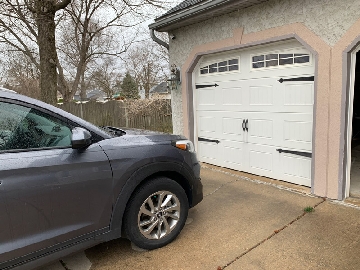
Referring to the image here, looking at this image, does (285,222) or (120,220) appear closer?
(120,220)

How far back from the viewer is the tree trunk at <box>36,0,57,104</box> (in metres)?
8.79

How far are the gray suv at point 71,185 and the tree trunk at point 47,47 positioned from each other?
7583 mm

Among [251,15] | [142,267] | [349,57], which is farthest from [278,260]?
[251,15]

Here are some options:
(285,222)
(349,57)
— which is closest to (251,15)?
(349,57)

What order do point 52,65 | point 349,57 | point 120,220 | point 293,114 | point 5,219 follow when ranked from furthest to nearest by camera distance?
point 52,65 < point 293,114 < point 349,57 < point 120,220 < point 5,219

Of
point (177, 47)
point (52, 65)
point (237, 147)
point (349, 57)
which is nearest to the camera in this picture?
point (349, 57)

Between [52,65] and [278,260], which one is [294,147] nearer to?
[278,260]

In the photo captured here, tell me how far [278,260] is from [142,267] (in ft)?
4.39

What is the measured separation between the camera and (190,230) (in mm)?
3469

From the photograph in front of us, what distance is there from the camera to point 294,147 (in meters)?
4.66

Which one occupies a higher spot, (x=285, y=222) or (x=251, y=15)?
(x=251, y=15)

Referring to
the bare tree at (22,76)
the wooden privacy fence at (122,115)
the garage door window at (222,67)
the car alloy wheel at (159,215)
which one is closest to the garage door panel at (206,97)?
the garage door window at (222,67)

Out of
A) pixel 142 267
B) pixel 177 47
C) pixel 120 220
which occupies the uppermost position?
pixel 177 47

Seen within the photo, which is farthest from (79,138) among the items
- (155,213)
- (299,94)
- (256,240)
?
(299,94)
